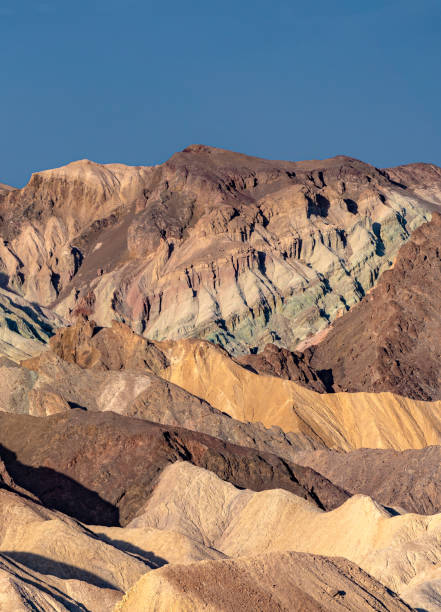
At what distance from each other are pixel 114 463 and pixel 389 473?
58.9 feet

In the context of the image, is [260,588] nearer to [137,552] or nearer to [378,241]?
[137,552]

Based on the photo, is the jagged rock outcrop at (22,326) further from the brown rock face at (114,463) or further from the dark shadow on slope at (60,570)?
the dark shadow on slope at (60,570)

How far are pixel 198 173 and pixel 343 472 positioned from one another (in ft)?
275

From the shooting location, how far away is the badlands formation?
6477cm

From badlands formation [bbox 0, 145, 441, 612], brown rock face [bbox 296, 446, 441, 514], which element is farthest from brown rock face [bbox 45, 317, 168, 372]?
brown rock face [bbox 296, 446, 441, 514]

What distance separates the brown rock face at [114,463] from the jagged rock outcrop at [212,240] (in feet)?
179

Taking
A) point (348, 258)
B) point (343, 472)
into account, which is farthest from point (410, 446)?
point (348, 258)

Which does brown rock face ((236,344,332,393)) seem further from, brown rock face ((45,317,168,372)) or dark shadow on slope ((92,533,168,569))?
dark shadow on slope ((92,533,168,569))

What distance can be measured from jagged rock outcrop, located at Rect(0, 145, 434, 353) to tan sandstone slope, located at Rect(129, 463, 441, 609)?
2600 inches

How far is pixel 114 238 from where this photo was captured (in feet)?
606

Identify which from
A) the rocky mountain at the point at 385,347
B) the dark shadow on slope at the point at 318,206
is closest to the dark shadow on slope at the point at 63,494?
the rocky mountain at the point at 385,347

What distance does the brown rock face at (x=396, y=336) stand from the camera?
5007 inches

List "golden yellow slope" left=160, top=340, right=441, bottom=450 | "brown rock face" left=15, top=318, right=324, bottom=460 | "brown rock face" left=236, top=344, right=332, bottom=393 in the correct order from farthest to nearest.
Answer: "brown rock face" left=236, top=344, right=332, bottom=393 → "golden yellow slope" left=160, top=340, right=441, bottom=450 → "brown rock face" left=15, top=318, right=324, bottom=460

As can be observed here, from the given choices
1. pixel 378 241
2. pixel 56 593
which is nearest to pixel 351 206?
pixel 378 241
